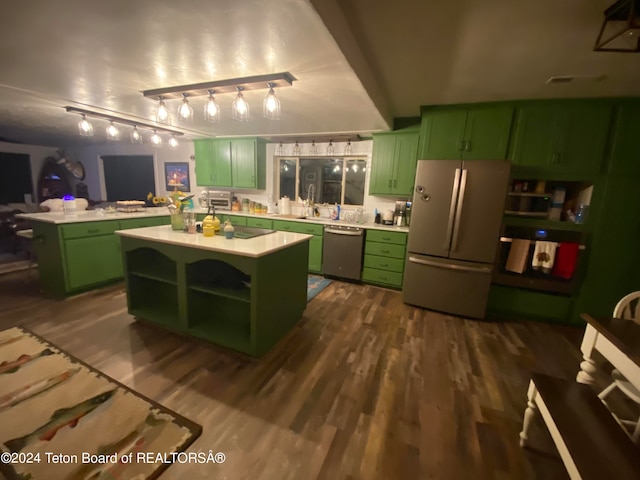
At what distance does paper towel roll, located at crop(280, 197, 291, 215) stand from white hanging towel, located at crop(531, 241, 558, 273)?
141 inches

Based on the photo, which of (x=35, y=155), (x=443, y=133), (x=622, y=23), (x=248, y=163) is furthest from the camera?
(x=35, y=155)

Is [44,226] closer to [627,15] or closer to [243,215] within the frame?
[243,215]

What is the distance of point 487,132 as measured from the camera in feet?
9.37

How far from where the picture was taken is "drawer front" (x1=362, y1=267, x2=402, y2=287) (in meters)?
3.64

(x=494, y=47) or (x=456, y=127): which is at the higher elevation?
(x=494, y=47)

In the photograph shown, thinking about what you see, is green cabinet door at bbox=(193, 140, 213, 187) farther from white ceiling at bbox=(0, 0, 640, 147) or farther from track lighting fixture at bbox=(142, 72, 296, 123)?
track lighting fixture at bbox=(142, 72, 296, 123)

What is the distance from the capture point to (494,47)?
1715mm

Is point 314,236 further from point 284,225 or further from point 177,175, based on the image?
point 177,175

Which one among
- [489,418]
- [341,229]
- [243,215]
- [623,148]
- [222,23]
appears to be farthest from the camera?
[243,215]

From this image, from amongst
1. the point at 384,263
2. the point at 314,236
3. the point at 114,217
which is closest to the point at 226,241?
the point at 314,236

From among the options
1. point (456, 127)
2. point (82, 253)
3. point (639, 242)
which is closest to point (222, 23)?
point (456, 127)

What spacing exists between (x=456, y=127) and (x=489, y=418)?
280cm

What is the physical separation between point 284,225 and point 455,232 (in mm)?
2534

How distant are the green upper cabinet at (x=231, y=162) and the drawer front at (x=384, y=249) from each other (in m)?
2.39
